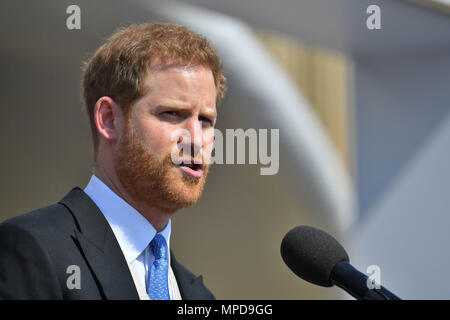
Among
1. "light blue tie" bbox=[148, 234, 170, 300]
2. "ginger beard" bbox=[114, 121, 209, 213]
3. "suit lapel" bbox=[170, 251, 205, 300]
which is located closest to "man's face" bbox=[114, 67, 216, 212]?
"ginger beard" bbox=[114, 121, 209, 213]

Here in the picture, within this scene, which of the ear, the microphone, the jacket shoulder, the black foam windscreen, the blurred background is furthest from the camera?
the blurred background

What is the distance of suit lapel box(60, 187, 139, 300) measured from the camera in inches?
65.6

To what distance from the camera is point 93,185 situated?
1926mm

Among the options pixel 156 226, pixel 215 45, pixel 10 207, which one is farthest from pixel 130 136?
pixel 215 45

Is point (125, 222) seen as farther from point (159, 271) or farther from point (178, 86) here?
point (178, 86)

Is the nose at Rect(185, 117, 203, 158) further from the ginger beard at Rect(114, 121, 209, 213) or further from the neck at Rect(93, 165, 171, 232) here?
the neck at Rect(93, 165, 171, 232)

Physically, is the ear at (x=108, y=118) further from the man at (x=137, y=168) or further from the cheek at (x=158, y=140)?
the cheek at (x=158, y=140)

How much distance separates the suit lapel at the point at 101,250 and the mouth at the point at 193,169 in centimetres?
27

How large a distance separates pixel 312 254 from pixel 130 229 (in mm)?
547

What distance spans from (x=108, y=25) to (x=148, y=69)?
2.25m

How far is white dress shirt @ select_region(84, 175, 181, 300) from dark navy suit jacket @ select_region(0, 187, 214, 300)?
4cm

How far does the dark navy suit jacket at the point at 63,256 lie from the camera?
5.08ft

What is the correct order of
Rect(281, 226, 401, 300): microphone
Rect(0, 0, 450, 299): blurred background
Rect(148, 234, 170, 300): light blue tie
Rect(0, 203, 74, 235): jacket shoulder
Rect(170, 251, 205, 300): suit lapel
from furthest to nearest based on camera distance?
Rect(0, 0, 450, 299): blurred background < Rect(170, 251, 205, 300): suit lapel < Rect(148, 234, 170, 300): light blue tie < Rect(0, 203, 74, 235): jacket shoulder < Rect(281, 226, 401, 300): microphone
